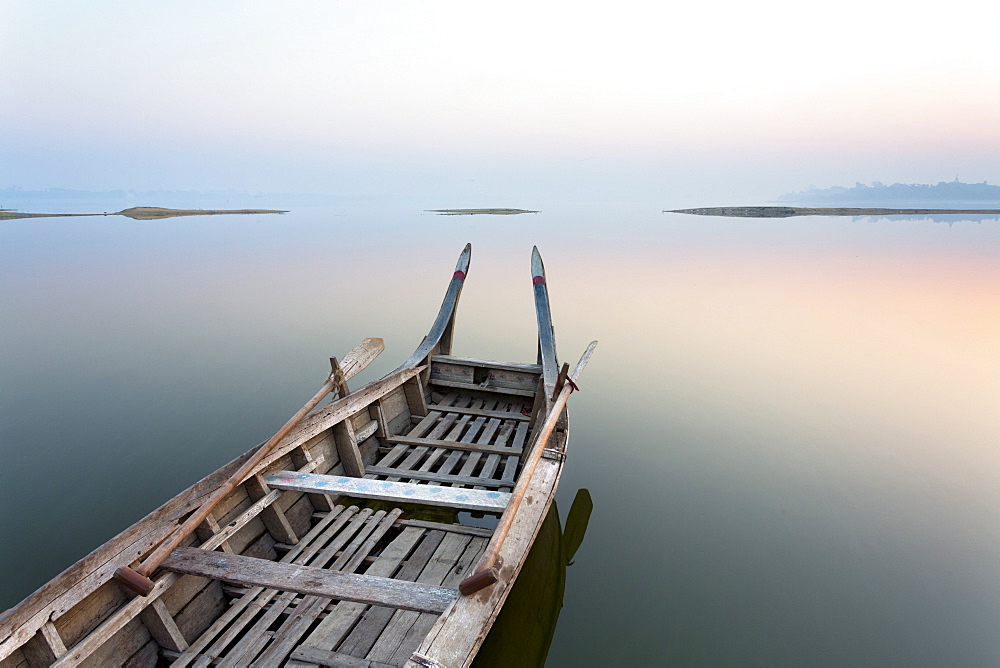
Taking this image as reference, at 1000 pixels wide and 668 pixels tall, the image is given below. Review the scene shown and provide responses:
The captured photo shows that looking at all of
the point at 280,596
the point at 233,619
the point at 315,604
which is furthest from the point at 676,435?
the point at 233,619

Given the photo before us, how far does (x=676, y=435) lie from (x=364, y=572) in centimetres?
459

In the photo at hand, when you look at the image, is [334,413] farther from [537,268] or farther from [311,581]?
[537,268]

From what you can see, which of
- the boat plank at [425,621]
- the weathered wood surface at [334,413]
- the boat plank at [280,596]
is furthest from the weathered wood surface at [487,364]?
the boat plank at [425,621]

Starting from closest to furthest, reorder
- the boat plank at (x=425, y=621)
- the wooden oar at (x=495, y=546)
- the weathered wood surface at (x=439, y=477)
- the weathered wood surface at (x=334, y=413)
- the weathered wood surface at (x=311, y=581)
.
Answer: the wooden oar at (x=495, y=546) → the weathered wood surface at (x=311, y=581) → the boat plank at (x=425, y=621) → the weathered wood surface at (x=334, y=413) → the weathered wood surface at (x=439, y=477)

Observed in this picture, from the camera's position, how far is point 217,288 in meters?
17.3

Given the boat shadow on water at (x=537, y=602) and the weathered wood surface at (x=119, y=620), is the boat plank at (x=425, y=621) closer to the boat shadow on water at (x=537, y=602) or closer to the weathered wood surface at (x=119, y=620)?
the boat shadow on water at (x=537, y=602)

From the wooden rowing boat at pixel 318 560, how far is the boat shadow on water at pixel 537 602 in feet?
1.77

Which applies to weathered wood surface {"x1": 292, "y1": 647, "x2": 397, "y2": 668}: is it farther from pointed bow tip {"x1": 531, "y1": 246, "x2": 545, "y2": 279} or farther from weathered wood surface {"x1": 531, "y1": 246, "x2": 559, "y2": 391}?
pointed bow tip {"x1": 531, "y1": 246, "x2": 545, "y2": 279}

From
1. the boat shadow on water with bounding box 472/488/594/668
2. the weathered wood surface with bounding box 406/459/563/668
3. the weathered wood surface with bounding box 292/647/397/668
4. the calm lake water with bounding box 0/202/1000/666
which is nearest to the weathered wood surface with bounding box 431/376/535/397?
the calm lake water with bounding box 0/202/1000/666

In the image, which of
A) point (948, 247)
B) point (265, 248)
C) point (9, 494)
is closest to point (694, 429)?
point (9, 494)

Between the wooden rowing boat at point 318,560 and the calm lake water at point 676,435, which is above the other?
the wooden rowing boat at point 318,560

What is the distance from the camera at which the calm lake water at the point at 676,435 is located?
407cm

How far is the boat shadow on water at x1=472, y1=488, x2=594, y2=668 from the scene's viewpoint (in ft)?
11.8

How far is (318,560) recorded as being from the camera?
12.0 feet
